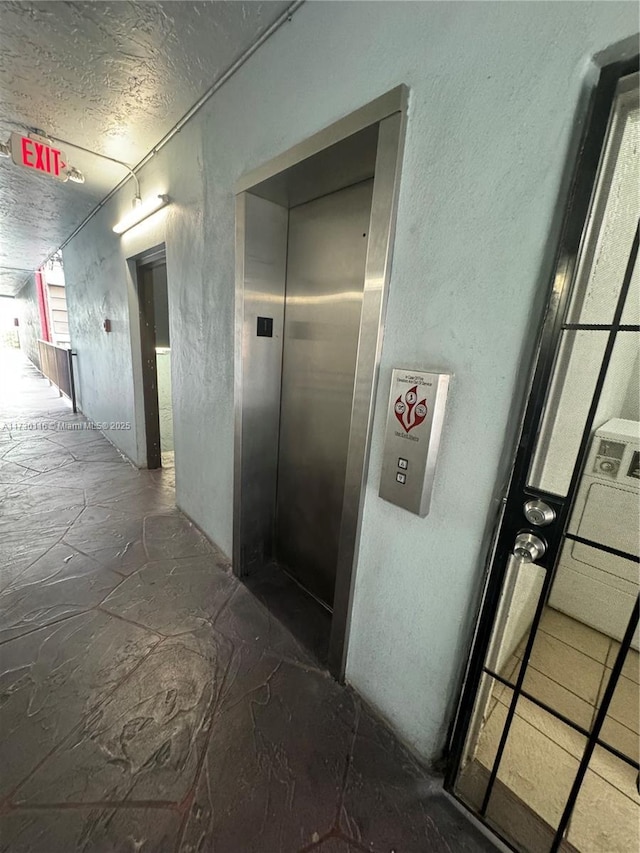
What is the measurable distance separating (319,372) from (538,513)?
49.4 inches

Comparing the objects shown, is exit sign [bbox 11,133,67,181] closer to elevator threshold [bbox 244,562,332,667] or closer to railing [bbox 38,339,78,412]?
elevator threshold [bbox 244,562,332,667]

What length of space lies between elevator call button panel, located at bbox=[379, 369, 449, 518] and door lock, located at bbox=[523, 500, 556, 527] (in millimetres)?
276

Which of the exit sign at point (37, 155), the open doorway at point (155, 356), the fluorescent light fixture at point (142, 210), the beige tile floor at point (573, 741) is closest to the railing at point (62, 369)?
the open doorway at point (155, 356)

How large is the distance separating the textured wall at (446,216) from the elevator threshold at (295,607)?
1.02 ft

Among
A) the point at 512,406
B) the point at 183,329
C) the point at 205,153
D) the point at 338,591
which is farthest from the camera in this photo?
the point at 183,329

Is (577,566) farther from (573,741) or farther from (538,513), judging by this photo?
(538,513)

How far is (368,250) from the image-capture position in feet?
3.81

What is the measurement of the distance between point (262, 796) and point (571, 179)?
205cm

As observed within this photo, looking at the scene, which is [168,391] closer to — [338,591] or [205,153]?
[205,153]

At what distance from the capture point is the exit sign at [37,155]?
220 cm

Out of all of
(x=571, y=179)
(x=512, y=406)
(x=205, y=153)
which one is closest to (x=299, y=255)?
(x=205, y=153)

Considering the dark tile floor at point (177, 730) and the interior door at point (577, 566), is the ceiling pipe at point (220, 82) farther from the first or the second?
the dark tile floor at point (177, 730)

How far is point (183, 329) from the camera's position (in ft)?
8.09

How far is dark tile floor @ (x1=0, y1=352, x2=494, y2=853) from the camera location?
3.50 feet
